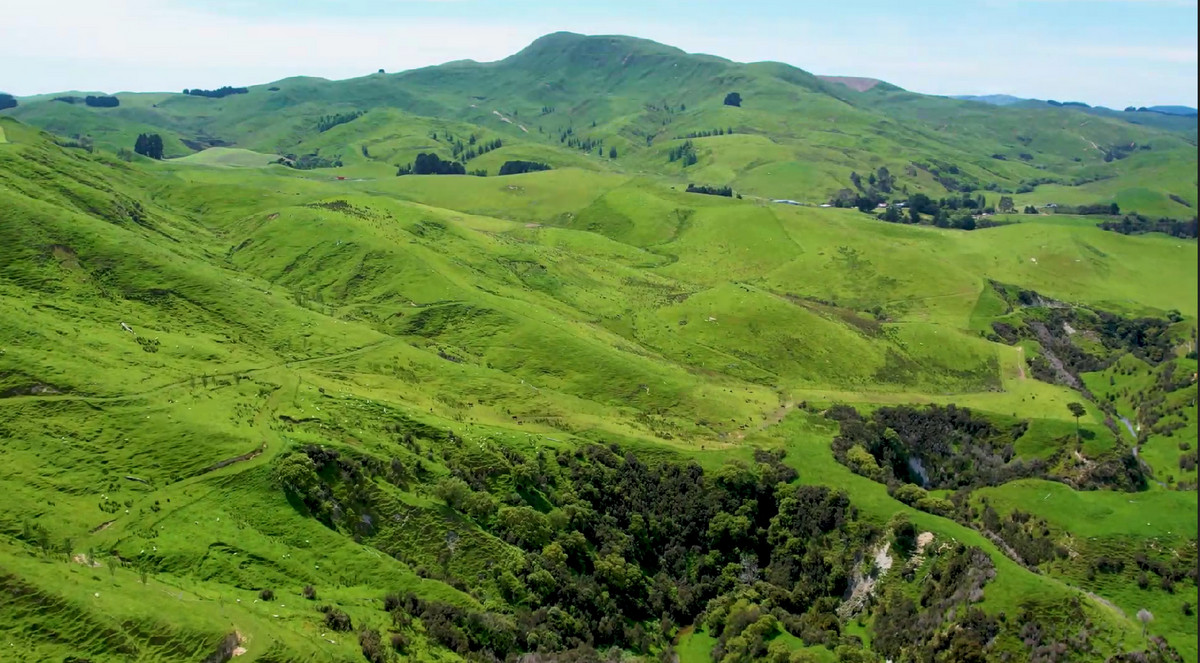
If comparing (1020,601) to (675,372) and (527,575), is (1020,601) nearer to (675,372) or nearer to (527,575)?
(527,575)

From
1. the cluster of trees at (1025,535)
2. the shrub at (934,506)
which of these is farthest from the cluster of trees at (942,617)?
the cluster of trees at (1025,535)

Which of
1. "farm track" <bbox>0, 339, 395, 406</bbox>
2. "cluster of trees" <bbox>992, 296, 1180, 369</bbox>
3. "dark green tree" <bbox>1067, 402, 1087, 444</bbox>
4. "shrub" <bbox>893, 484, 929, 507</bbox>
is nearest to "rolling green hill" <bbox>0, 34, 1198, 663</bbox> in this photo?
"shrub" <bbox>893, 484, 929, 507</bbox>

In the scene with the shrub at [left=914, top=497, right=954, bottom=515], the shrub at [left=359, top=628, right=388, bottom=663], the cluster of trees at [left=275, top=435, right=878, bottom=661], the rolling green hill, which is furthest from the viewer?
the shrub at [left=914, top=497, right=954, bottom=515]

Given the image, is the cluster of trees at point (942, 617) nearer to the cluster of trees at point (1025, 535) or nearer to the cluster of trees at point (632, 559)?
the cluster of trees at point (632, 559)

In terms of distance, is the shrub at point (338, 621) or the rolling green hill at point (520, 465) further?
the rolling green hill at point (520, 465)

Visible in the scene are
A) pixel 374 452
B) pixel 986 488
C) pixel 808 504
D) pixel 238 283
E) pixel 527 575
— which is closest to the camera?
pixel 527 575

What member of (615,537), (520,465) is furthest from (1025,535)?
(520,465)

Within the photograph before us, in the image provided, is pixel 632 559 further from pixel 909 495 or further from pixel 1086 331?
pixel 1086 331

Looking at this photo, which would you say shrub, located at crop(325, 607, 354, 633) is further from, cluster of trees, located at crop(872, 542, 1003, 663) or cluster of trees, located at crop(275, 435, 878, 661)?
cluster of trees, located at crop(872, 542, 1003, 663)

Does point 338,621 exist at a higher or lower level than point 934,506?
higher

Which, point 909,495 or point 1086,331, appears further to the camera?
point 1086,331

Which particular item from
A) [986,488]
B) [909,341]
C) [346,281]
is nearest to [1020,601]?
[986,488]
